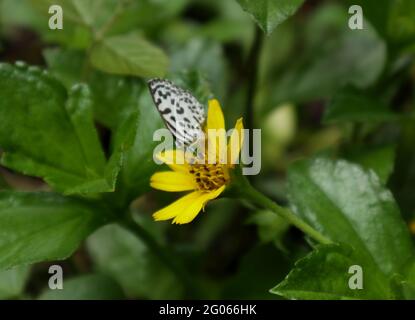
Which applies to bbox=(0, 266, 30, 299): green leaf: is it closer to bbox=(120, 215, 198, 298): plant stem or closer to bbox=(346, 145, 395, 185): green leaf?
bbox=(120, 215, 198, 298): plant stem

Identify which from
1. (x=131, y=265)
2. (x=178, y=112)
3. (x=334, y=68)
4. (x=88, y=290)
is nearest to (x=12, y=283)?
(x=88, y=290)

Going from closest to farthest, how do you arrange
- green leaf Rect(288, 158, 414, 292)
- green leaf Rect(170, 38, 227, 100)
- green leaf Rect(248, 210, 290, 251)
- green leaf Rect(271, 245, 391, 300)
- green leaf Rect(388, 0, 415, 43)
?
green leaf Rect(271, 245, 391, 300) → green leaf Rect(288, 158, 414, 292) → green leaf Rect(248, 210, 290, 251) → green leaf Rect(388, 0, 415, 43) → green leaf Rect(170, 38, 227, 100)

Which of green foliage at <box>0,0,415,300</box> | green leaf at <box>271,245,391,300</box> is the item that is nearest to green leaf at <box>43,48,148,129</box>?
green foliage at <box>0,0,415,300</box>

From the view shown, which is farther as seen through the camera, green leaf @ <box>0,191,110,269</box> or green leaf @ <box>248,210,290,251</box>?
green leaf @ <box>248,210,290,251</box>

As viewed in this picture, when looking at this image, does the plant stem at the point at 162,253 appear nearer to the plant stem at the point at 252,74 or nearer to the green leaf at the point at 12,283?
the green leaf at the point at 12,283

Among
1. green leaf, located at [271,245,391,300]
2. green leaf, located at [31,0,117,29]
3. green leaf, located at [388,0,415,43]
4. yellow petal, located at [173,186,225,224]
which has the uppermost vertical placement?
green leaf, located at [31,0,117,29]

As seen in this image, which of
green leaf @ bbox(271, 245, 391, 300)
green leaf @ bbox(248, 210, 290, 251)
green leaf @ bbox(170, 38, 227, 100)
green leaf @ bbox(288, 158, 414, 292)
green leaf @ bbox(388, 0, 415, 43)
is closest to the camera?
green leaf @ bbox(271, 245, 391, 300)

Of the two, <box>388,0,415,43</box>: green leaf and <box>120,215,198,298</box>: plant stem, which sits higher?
<box>388,0,415,43</box>: green leaf

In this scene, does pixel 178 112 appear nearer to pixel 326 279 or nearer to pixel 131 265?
pixel 326 279
